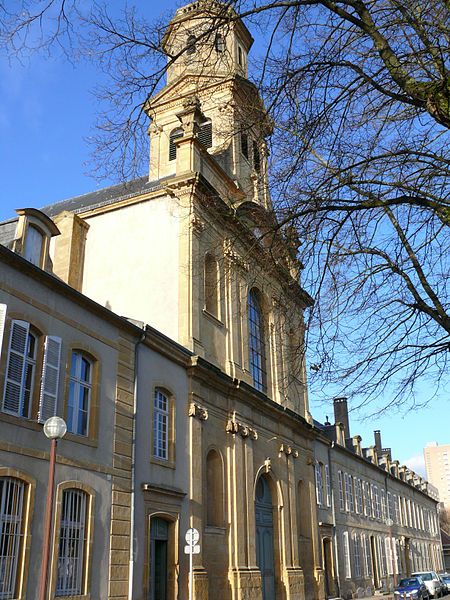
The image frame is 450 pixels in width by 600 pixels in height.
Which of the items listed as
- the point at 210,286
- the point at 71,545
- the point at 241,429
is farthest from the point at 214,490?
the point at 71,545

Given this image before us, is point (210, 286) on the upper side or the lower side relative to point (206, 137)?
lower

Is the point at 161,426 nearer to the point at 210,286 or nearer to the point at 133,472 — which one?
the point at 133,472

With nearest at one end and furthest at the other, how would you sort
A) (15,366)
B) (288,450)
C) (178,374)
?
(15,366) < (178,374) < (288,450)

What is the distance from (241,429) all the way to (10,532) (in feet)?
36.9

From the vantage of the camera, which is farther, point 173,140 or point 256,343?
point 173,140

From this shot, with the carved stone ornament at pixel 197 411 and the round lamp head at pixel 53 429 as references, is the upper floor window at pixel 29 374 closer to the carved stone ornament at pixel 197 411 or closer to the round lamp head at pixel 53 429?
the round lamp head at pixel 53 429

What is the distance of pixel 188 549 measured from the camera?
14.2m

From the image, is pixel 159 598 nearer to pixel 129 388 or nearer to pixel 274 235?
pixel 129 388

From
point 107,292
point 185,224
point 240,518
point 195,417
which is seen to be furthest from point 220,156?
point 240,518

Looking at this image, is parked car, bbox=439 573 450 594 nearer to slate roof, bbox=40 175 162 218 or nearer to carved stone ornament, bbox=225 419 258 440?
carved stone ornament, bbox=225 419 258 440

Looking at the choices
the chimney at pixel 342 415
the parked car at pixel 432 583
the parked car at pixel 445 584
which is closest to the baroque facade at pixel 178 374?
the parked car at pixel 432 583

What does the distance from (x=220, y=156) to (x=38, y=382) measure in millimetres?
16544

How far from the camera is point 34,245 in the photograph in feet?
52.5

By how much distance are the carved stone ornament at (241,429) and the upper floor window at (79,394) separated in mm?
7597
